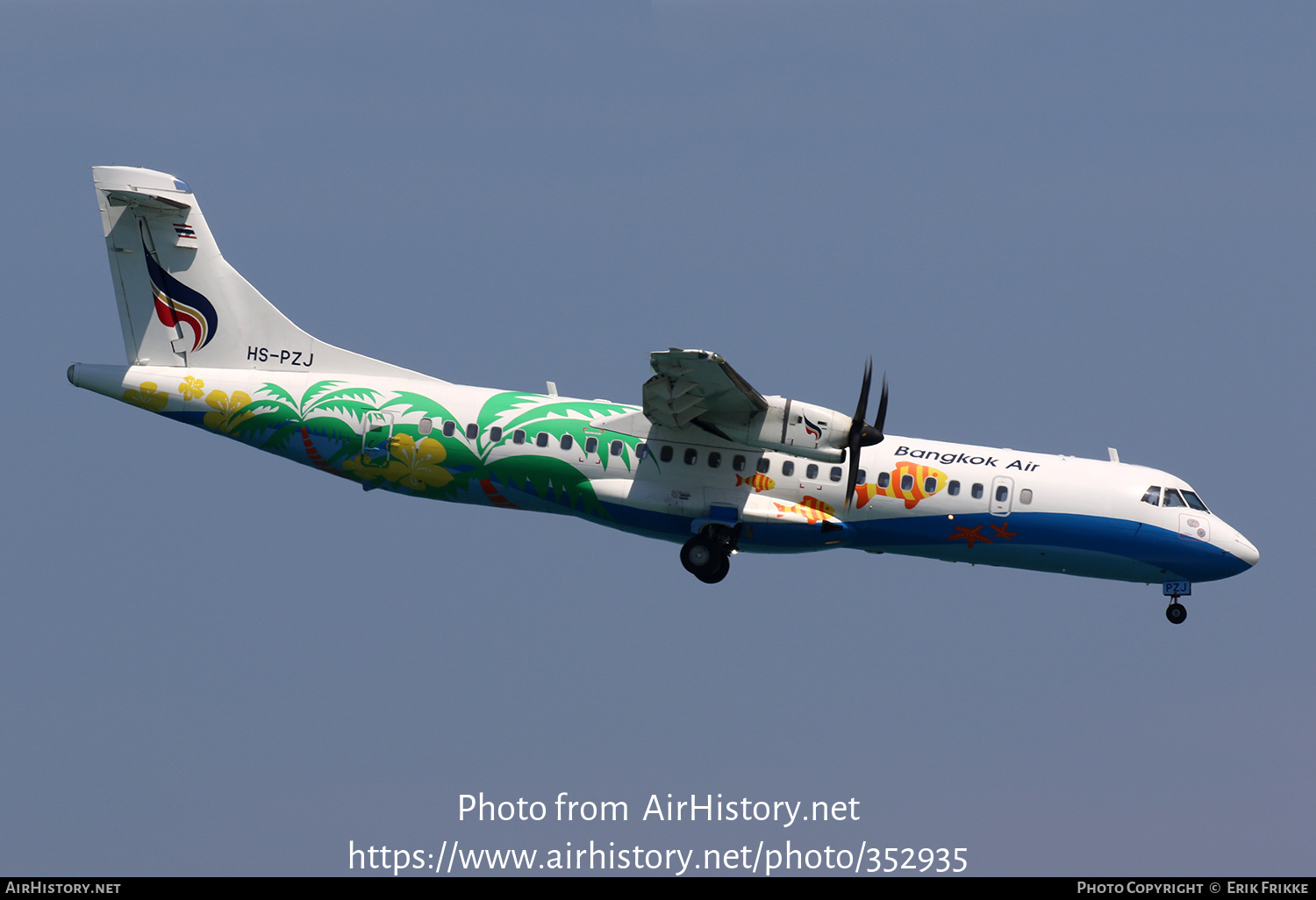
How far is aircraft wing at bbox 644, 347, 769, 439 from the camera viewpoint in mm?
26516

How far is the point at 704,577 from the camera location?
29422 millimetres

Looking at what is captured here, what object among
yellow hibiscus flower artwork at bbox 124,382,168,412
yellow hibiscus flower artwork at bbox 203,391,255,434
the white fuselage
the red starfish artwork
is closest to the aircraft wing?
the white fuselage

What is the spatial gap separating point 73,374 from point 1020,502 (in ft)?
69.4

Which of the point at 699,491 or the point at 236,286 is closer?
the point at 699,491

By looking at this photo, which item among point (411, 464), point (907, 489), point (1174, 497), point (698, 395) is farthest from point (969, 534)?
point (411, 464)

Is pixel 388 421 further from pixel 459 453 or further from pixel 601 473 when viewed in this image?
pixel 601 473

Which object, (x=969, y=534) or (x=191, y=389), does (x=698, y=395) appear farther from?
(x=191, y=389)

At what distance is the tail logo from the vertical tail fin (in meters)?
0.02

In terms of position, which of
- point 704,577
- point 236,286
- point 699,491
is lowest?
point 704,577

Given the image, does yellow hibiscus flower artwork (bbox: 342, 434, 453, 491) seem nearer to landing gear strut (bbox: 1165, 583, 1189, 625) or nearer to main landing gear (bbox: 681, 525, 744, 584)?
main landing gear (bbox: 681, 525, 744, 584)

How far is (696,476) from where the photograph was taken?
96.0 ft

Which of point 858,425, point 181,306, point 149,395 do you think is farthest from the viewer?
point 181,306

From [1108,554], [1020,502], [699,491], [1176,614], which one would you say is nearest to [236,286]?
[699,491]

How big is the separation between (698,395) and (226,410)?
10.6m
